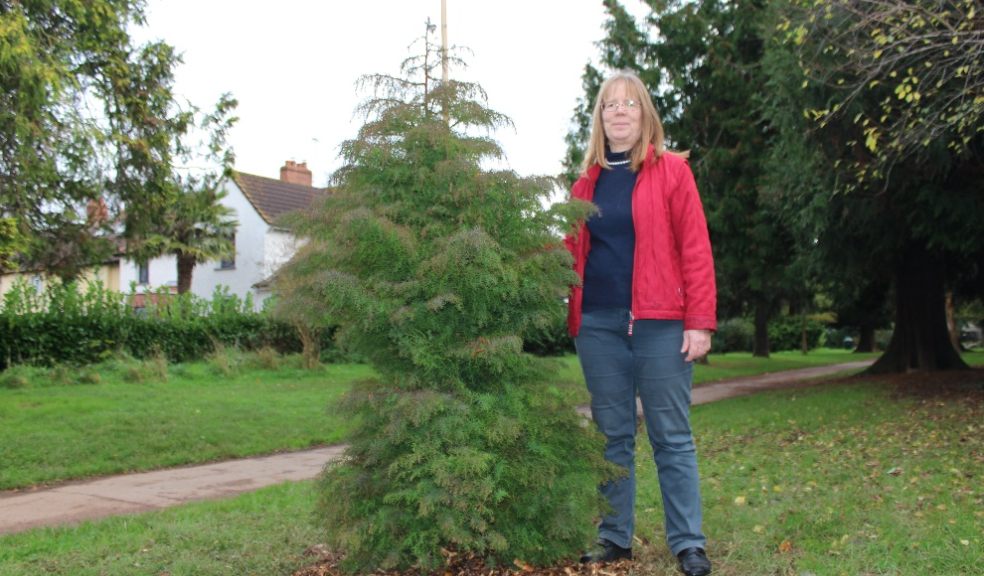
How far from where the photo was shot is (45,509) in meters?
6.83

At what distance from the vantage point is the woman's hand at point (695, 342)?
3.77 m

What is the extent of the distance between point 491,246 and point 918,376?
14.1 m

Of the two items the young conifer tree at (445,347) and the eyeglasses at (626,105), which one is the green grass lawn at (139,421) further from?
the eyeglasses at (626,105)

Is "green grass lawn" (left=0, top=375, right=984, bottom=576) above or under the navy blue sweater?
under

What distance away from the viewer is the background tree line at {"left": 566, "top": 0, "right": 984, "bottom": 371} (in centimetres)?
933

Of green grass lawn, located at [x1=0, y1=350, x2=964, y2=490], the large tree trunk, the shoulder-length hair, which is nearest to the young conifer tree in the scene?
the shoulder-length hair

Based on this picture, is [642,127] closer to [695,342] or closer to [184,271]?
[695,342]

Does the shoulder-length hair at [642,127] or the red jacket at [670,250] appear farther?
the shoulder-length hair at [642,127]

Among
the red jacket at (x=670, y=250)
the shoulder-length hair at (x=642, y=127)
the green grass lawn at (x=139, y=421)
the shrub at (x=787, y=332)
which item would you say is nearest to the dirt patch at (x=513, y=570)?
the red jacket at (x=670, y=250)

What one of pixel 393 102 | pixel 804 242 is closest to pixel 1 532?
pixel 393 102

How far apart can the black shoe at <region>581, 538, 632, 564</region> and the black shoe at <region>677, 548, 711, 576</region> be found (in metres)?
0.31

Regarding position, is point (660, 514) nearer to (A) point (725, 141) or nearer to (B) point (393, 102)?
(B) point (393, 102)

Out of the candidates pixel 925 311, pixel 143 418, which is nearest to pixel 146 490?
pixel 143 418

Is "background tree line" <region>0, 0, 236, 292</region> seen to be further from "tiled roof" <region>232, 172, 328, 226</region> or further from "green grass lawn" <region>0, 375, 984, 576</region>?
"tiled roof" <region>232, 172, 328, 226</region>
